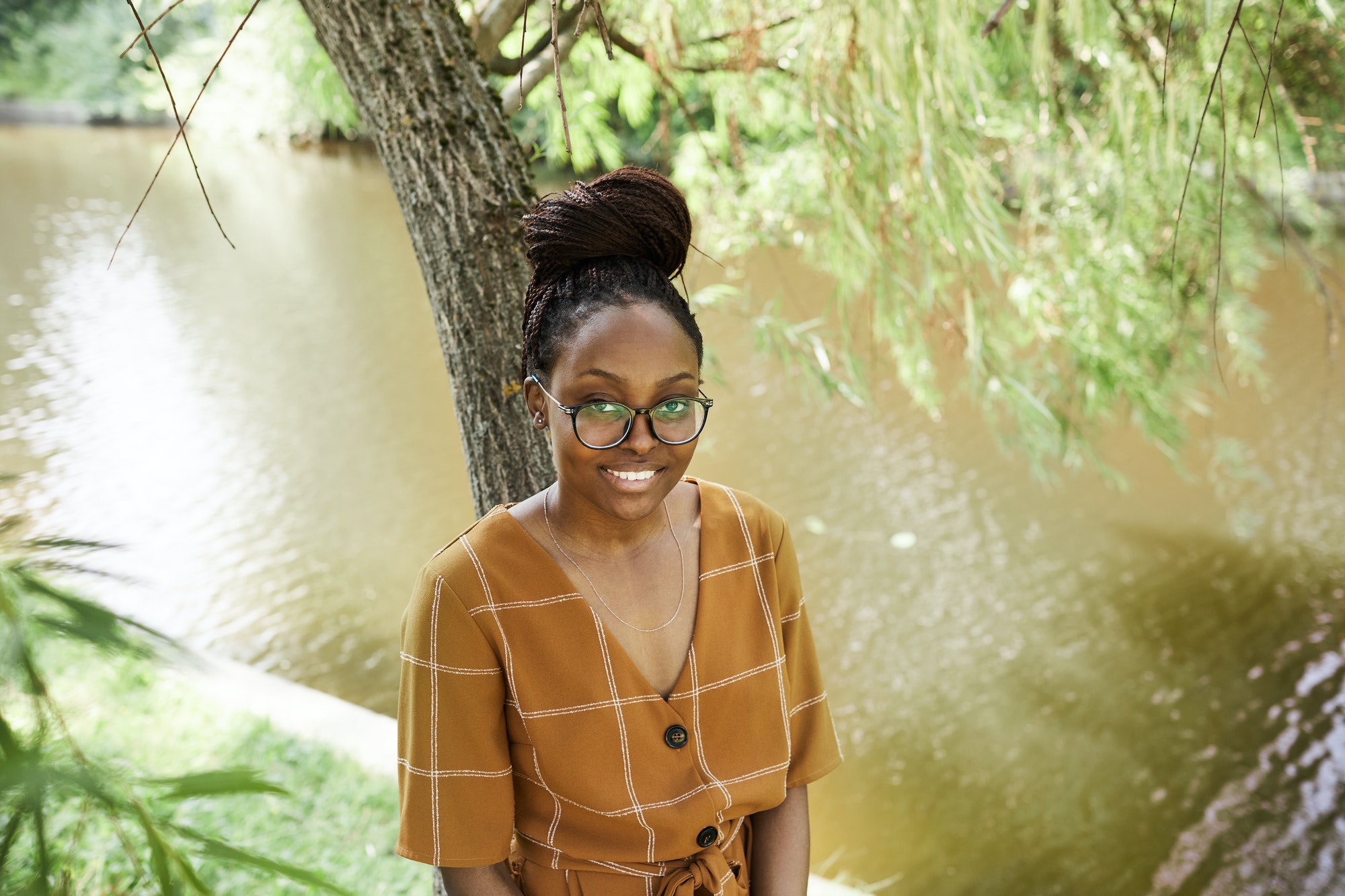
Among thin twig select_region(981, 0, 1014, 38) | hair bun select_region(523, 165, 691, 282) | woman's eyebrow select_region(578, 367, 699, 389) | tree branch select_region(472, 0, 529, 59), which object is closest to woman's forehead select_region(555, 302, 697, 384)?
woman's eyebrow select_region(578, 367, 699, 389)

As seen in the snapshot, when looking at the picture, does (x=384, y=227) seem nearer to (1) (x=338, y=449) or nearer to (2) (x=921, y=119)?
(1) (x=338, y=449)

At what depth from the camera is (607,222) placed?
4.30 ft

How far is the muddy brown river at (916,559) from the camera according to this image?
4.03 metres

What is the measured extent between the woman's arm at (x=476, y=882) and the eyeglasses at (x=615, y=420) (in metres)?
0.57

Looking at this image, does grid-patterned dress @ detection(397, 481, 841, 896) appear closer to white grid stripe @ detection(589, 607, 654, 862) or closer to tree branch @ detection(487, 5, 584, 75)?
white grid stripe @ detection(589, 607, 654, 862)

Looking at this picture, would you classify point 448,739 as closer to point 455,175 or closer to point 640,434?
point 640,434

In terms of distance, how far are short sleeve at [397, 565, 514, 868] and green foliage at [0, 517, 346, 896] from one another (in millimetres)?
373

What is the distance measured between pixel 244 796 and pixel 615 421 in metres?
2.87

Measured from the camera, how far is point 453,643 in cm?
127

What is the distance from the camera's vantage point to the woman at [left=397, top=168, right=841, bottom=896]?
1.27 meters

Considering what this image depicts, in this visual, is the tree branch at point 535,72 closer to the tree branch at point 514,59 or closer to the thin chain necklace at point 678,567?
the tree branch at point 514,59

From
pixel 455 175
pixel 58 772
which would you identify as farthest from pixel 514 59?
pixel 58 772

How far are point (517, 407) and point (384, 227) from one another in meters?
11.6

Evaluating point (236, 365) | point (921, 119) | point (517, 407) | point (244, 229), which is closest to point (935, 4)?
point (921, 119)
